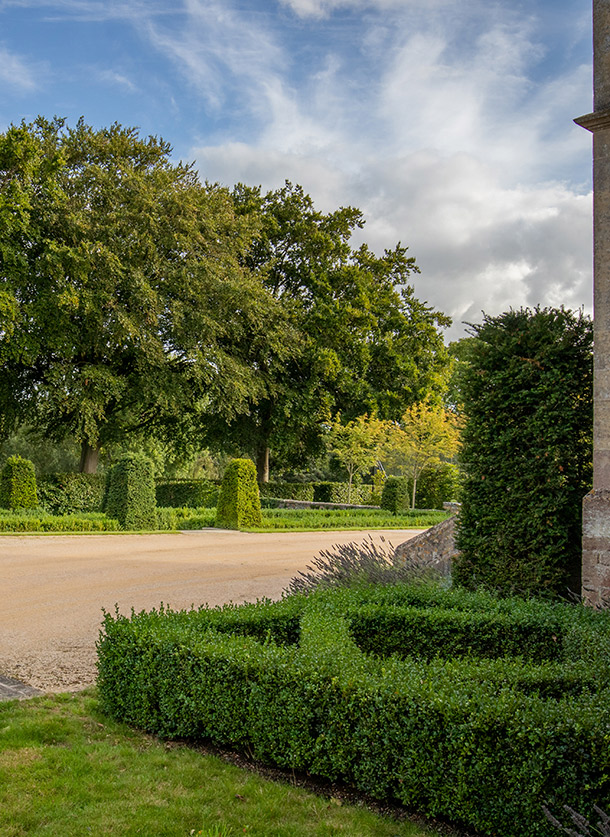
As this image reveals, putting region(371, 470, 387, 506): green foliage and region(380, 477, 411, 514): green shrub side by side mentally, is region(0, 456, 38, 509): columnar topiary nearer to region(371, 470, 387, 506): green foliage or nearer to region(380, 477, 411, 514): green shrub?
region(380, 477, 411, 514): green shrub

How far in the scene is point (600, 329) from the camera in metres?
5.44

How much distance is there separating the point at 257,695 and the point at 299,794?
484mm

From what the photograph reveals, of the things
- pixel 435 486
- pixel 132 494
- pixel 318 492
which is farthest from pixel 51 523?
pixel 435 486

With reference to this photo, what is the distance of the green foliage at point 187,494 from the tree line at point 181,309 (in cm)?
252

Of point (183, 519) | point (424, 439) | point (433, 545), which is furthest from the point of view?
point (424, 439)

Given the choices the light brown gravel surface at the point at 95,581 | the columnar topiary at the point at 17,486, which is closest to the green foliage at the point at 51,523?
the columnar topiary at the point at 17,486

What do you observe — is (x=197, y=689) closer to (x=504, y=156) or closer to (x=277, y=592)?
(x=277, y=592)

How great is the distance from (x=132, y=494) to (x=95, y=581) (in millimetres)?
7437

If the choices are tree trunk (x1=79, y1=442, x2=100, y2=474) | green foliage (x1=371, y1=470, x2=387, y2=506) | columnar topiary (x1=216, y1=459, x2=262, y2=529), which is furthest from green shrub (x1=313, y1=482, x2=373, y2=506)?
columnar topiary (x1=216, y1=459, x2=262, y2=529)

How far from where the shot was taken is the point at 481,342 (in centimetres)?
635

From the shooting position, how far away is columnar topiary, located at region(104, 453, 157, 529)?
1587cm

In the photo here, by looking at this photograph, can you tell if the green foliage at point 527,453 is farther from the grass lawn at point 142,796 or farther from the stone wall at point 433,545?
the grass lawn at point 142,796

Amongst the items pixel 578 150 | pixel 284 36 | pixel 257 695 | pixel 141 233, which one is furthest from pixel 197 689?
pixel 141 233

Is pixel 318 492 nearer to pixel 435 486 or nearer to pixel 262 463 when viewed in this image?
pixel 262 463
